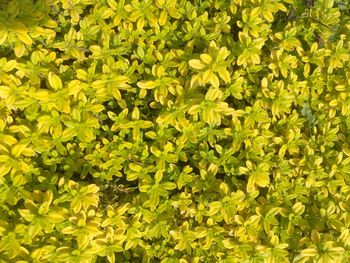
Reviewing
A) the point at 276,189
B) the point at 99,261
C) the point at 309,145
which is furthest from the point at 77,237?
the point at 309,145

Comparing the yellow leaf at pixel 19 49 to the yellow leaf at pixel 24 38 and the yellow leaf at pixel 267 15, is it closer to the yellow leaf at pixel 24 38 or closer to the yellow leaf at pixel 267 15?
the yellow leaf at pixel 24 38

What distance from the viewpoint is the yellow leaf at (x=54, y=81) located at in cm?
206

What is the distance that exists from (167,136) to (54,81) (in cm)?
56

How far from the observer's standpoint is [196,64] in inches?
83.0

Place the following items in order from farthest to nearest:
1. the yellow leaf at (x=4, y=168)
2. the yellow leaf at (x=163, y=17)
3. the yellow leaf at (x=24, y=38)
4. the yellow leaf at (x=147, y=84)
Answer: the yellow leaf at (x=163, y=17) < the yellow leaf at (x=147, y=84) < the yellow leaf at (x=24, y=38) < the yellow leaf at (x=4, y=168)

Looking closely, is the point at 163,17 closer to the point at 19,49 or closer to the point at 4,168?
the point at 19,49

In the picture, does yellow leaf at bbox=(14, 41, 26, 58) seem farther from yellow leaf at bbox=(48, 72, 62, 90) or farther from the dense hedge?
yellow leaf at bbox=(48, 72, 62, 90)

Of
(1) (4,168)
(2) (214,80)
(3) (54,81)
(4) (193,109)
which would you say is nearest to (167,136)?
(4) (193,109)

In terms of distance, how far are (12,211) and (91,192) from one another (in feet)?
1.13

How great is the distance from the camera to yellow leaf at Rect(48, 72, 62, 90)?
206cm

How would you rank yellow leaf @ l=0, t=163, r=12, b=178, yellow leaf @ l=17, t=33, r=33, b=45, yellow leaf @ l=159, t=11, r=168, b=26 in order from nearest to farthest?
1. yellow leaf @ l=0, t=163, r=12, b=178
2. yellow leaf @ l=17, t=33, r=33, b=45
3. yellow leaf @ l=159, t=11, r=168, b=26

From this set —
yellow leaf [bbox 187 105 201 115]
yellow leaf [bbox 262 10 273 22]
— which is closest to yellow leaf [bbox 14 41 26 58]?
yellow leaf [bbox 187 105 201 115]

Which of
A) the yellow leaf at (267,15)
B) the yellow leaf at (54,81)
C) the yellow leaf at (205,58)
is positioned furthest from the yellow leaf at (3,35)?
the yellow leaf at (267,15)

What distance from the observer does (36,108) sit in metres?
2.06
